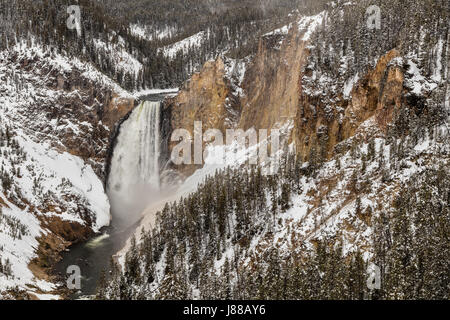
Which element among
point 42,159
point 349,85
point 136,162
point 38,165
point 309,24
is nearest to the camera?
point 349,85

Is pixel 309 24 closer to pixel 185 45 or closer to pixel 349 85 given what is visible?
pixel 349 85

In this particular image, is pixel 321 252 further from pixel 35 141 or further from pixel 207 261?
pixel 35 141

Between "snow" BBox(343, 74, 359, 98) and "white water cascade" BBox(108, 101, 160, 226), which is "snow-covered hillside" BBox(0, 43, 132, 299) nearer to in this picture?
"white water cascade" BBox(108, 101, 160, 226)

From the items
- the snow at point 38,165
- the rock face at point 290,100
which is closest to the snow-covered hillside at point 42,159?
the snow at point 38,165

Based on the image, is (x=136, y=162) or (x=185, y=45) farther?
(x=185, y=45)

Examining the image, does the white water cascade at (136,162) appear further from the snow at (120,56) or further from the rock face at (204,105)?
the snow at (120,56)

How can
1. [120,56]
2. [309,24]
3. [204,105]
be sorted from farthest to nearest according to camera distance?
[120,56], [204,105], [309,24]

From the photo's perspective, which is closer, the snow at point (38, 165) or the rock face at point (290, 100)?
the rock face at point (290, 100)

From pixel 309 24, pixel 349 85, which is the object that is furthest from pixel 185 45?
pixel 349 85

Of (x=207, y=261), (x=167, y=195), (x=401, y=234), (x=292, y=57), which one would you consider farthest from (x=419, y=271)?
(x=167, y=195)

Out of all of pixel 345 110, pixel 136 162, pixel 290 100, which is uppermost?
pixel 290 100
